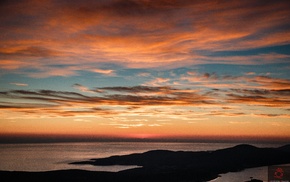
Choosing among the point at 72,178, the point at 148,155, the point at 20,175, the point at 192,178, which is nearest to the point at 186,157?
the point at 148,155

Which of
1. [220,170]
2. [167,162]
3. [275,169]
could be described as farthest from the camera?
[167,162]

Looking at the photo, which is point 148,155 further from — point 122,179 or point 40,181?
point 40,181

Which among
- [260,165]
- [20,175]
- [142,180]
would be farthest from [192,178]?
[260,165]

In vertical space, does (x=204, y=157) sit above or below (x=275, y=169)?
below

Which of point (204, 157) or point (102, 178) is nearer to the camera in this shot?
point (102, 178)

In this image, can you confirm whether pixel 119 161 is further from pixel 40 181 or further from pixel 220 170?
pixel 40 181

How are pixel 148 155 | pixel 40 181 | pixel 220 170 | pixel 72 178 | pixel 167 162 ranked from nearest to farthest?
pixel 40 181
pixel 72 178
pixel 220 170
pixel 167 162
pixel 148 155
